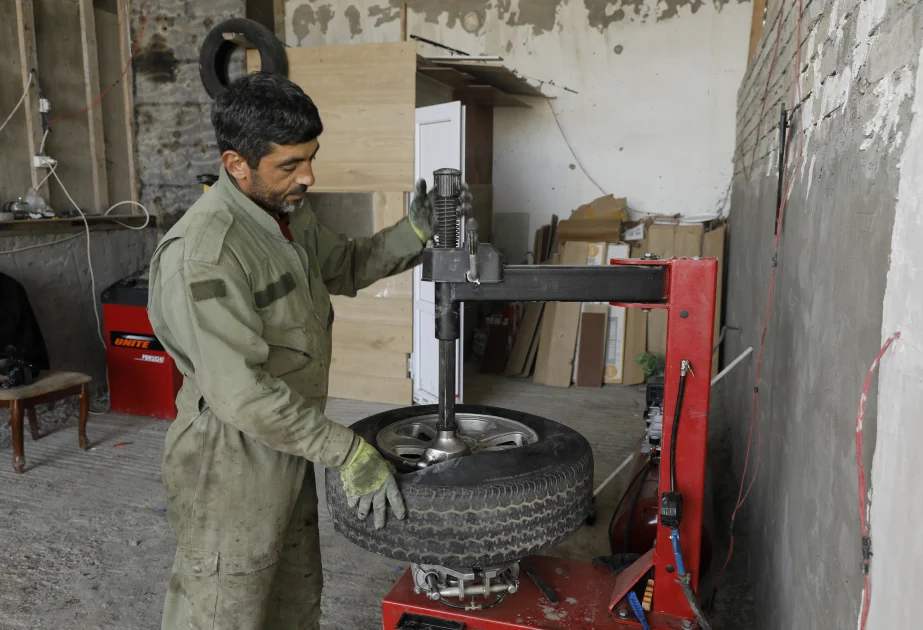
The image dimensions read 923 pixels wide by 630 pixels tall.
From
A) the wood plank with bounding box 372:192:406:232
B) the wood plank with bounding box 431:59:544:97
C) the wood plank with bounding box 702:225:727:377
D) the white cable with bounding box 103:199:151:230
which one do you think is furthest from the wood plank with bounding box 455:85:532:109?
the white cable with bounding box 103:199:151:230

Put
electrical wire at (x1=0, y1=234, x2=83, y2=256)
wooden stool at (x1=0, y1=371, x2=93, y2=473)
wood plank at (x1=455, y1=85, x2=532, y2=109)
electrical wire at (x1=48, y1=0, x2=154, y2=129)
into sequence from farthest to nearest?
wood plank at (x1=455, y1=85, x2=532, y2=109)
electrical wire at (x1=48, y1=0, x2=154, y2=129)
electrical wire at (x1=0, y1=234, x2=83, y2=256)
wooden stool at (x1=0, y1=371, x2=93, y2=473)

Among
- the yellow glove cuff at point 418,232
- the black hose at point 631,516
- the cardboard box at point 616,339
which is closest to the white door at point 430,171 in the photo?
the cardboard box at point 616,339

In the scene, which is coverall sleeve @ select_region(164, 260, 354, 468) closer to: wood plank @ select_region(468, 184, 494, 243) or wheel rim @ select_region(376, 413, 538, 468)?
wheel rim @ select_region(376, 413, 538, 468)

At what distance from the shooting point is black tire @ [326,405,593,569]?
1507mm

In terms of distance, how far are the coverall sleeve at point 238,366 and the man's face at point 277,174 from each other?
260 millimetres

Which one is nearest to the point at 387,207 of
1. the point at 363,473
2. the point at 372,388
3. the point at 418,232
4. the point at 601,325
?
the point at 372,388

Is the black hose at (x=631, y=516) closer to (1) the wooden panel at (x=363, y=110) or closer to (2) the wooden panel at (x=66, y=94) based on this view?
(1) the wooden panel at (x=363, y=110)

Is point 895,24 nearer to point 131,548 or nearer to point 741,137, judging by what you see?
point 131,548

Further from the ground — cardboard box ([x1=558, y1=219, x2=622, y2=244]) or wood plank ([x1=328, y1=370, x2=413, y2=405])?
cardboard box ([x1=558, y1=219, x2=622, y2=244])

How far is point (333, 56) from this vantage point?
188 inches

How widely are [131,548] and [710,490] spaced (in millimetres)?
2478

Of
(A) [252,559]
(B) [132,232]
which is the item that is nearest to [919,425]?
(A) [252,559]

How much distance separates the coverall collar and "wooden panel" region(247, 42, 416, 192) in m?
3.10

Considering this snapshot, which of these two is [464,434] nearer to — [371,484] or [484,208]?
[371,484]
